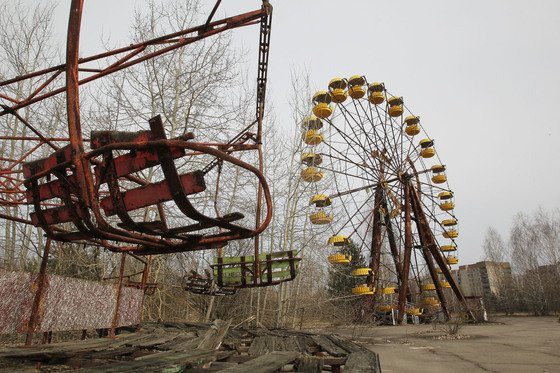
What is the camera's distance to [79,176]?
1778mm

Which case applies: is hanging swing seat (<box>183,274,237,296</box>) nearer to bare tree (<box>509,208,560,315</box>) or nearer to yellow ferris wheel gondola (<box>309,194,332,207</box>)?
yellow ferris wheel gondola (<box>309,194,332,207</box>)

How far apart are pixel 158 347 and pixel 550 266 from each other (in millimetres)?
39773

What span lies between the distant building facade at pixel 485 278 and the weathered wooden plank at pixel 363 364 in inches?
1584

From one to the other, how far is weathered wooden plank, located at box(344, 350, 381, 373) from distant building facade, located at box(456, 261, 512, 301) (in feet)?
132

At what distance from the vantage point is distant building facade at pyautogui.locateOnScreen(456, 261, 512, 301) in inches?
1577

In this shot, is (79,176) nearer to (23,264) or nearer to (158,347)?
(158,347)

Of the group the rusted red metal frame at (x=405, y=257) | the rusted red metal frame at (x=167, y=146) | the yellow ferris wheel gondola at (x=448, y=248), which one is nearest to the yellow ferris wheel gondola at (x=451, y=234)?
the yellow ferris wheel gondola at (x=448, y=248)

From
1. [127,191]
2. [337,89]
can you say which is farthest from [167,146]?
[337,89]

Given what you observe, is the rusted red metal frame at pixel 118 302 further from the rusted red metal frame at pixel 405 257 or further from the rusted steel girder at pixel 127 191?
the rusted red metal frame at pixel 405 257

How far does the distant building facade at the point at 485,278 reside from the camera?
40.1 metres

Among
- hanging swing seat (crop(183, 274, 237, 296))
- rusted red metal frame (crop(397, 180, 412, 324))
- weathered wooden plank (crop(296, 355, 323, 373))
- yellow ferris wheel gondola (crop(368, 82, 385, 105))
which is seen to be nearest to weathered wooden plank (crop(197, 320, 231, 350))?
weathered wooden plank (crop(296, 355, 323, 373))

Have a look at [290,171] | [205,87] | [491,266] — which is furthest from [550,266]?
[205,87]

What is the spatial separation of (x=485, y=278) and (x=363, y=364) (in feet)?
170

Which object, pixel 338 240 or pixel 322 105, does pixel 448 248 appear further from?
pixel 322 105
